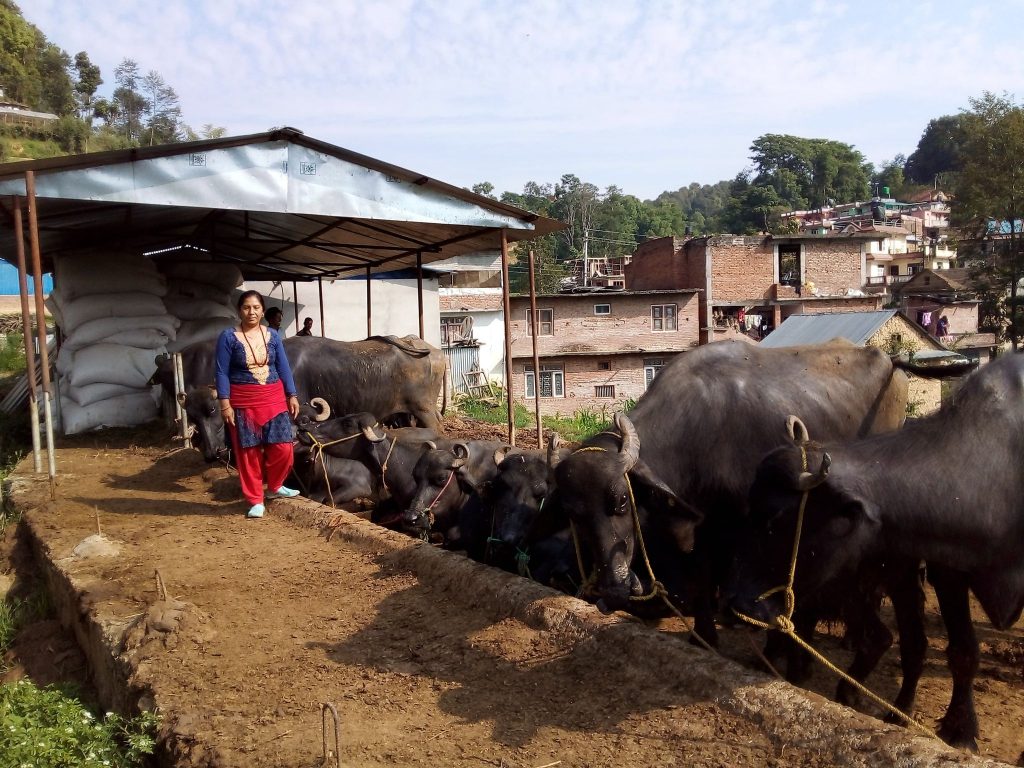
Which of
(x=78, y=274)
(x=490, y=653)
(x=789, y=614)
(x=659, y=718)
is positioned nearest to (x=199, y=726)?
(x=490, y=653)

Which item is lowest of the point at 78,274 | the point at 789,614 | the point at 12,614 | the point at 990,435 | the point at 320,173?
the point at 12,614

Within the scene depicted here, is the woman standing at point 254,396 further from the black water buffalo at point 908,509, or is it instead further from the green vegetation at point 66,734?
the black water buffalo at point 908,509

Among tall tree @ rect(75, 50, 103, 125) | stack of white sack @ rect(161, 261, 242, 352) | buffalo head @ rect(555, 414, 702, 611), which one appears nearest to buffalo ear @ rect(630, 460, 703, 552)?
buffalo head @ rect(555, 414, 702, 611)

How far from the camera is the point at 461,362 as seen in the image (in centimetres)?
2670

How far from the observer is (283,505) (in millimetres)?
7051

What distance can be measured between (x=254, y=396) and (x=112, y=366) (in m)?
5.63

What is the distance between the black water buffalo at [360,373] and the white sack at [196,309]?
6.77ft

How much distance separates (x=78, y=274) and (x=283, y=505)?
6.49m

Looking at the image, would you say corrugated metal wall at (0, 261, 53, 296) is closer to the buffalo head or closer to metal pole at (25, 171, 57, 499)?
metal pole at (25, 171, 57, 499)

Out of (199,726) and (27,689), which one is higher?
(199,726)

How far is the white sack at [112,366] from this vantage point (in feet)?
36.9

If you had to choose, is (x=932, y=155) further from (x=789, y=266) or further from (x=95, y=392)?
(x=95, y=392)

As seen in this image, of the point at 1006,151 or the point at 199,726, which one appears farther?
the point at 1006,151

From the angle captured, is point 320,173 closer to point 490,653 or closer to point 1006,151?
point 490,653
